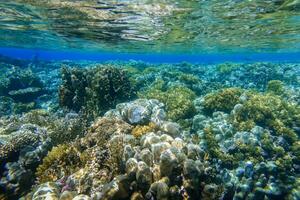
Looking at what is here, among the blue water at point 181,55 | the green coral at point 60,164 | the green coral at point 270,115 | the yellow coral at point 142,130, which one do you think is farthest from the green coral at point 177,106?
the blue water at point 181,55

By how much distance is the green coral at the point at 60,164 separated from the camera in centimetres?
725

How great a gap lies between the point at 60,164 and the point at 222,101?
721cm

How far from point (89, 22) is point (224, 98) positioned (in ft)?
38.5

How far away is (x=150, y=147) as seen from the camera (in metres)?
6.78

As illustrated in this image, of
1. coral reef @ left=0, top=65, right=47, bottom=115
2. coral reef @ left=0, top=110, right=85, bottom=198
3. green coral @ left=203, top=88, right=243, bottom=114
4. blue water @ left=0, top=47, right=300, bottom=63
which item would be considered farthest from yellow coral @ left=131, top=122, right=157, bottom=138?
blue water @ left=0, top=47, right=300, bottom=63

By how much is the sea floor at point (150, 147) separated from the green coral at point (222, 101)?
42 millimetres

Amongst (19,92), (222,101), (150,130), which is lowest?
(19,92)

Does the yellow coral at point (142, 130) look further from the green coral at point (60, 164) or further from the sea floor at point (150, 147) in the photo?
the green coral at point (60, 164)

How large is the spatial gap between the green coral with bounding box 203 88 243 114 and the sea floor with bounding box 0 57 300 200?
1.7 inches

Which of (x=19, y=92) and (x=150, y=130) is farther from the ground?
(x=150, y=130)

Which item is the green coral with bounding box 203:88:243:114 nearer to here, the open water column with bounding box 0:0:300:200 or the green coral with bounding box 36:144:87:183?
the open water column with bounding box 0:0:300:200

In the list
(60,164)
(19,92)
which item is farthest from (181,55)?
(60,164)

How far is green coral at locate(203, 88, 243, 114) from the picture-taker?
11.3 m

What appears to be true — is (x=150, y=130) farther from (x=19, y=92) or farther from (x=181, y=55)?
(x=181, y=55)
